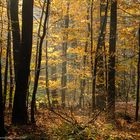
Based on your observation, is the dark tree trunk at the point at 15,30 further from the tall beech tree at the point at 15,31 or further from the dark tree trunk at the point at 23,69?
the dark tree trunk at the point at 23,69

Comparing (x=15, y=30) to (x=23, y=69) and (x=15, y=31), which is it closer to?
(x=15, y=31)

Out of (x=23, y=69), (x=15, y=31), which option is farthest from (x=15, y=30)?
(x=23, y=69)

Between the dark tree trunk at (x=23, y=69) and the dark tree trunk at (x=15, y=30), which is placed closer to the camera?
the dark tree trunk at (x=23, y=69)

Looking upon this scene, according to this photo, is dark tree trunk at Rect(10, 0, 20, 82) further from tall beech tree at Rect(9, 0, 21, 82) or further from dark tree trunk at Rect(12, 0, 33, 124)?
dark tree trunk at Rect(12, 0, 33, 124)

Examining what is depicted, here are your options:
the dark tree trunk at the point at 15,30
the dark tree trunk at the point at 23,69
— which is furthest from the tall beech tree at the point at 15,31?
the dark tree trunk at the point at 23,69

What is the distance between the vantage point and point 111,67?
16312 mm

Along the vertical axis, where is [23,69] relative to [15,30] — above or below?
below

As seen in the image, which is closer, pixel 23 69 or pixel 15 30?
pixel 23 69

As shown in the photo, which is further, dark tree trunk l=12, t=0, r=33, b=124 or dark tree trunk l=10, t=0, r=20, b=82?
dark tree trunk l=10, t=0, r=20, b=82

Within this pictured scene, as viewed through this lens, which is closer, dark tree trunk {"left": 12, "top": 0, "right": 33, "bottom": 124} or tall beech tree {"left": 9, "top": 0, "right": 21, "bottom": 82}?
dark tree trunk {"left": 12, "top": 0, "right": 33, "bottom": 124}

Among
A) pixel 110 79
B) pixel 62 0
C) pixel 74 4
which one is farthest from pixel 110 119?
pixel 74 4

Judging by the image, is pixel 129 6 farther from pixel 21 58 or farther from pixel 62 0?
pixel 21 58

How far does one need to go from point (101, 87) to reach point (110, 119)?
3.70 metres

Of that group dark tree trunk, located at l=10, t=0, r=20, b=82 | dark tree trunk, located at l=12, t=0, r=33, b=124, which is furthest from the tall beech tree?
dark tree trunk, located at l=12, t=0, r=33, b=124
